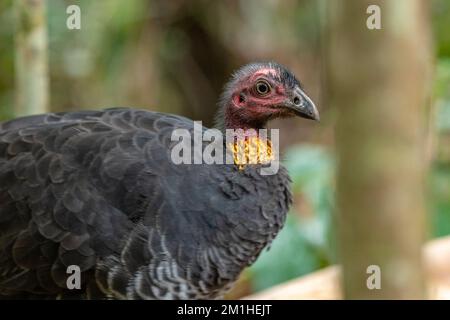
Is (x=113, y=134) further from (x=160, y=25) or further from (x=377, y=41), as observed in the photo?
(x=160, y=25)

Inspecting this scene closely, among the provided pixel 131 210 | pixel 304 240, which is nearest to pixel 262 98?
pixel 131 210

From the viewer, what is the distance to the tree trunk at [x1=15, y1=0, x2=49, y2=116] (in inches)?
195

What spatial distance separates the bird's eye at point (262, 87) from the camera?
427 cm

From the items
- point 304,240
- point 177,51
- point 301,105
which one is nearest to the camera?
point 301,105

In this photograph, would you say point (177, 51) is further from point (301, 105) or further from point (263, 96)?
point (301, 105)

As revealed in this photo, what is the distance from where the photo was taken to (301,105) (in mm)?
4180

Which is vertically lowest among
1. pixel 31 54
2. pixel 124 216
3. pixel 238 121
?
pixel 124 216

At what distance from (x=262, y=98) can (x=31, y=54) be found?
5.22 ft

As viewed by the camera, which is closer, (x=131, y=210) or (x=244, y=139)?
(x=131, y=210)

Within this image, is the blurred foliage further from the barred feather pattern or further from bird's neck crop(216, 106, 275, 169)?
the barred feather pattern

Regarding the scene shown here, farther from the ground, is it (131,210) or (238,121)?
(238,121)

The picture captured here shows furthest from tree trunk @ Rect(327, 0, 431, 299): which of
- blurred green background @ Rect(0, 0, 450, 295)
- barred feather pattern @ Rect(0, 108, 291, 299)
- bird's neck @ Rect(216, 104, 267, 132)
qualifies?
blurred green background @ Rect(0, 0, 450, 295)

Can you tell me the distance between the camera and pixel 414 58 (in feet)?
7.42
